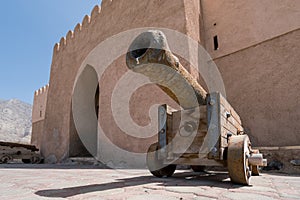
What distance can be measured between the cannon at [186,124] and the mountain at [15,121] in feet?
104

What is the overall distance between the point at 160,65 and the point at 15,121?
48601 mm

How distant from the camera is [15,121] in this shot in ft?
138

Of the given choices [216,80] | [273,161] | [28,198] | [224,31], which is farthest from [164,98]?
[28,198]

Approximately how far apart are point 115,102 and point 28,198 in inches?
212

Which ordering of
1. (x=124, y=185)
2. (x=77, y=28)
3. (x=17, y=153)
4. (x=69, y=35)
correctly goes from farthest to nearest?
(x=69, y=35) < (x=77, y=28) < (x=17, y=153) < (x=124, y=185)

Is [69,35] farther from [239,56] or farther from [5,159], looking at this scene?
[239,56]

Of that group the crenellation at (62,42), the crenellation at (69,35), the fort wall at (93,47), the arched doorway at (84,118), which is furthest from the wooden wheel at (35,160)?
the crenellation at (69,35)

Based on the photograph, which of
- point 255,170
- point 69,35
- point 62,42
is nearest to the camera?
point 255,170

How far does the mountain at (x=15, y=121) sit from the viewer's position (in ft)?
109

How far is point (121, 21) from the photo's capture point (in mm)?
7250

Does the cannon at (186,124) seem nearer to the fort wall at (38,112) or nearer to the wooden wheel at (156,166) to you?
the wooden wheel at (156,166)

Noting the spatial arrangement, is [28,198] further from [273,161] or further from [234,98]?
[234,98]

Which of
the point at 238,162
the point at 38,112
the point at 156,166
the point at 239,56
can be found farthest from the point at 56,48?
the point at 238,162

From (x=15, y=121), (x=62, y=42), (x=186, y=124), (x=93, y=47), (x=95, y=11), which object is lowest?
(x=186, y=124)
